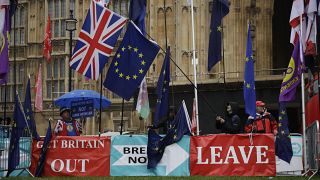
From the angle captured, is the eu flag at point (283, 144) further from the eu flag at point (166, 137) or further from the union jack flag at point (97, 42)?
the union jack flag at point (97, 42)

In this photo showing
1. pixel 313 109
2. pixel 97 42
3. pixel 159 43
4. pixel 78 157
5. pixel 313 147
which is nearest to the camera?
pixel 313 147

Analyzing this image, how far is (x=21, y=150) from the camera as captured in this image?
16.2m

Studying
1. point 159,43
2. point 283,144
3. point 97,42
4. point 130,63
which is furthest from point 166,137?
point 159,43

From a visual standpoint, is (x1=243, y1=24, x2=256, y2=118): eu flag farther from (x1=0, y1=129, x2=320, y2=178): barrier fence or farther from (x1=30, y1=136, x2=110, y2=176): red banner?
(x1=30, y1=136, x2=110, y2=176): red banner

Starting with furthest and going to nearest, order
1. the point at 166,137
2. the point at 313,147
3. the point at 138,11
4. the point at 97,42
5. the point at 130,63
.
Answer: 1. the point at 138,11
2. the point at 97,42
3. the point at 130,63
4. the point at 166,137
5. the point at 313,147

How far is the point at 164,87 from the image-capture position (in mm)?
16344

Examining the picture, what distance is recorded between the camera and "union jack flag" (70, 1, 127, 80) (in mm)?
16578

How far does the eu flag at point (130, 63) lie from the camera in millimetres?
15875

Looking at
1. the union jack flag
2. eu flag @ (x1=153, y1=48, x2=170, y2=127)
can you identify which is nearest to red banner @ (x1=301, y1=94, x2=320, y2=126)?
eu flag @ (x1=153, y1=48, x2=170, y2=127)

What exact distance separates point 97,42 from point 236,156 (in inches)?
179

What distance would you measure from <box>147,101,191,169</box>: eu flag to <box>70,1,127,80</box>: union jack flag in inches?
89.3

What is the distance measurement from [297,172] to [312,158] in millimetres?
2306

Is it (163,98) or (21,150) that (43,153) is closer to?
(21,150)

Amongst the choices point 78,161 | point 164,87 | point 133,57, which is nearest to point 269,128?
point 164,87
